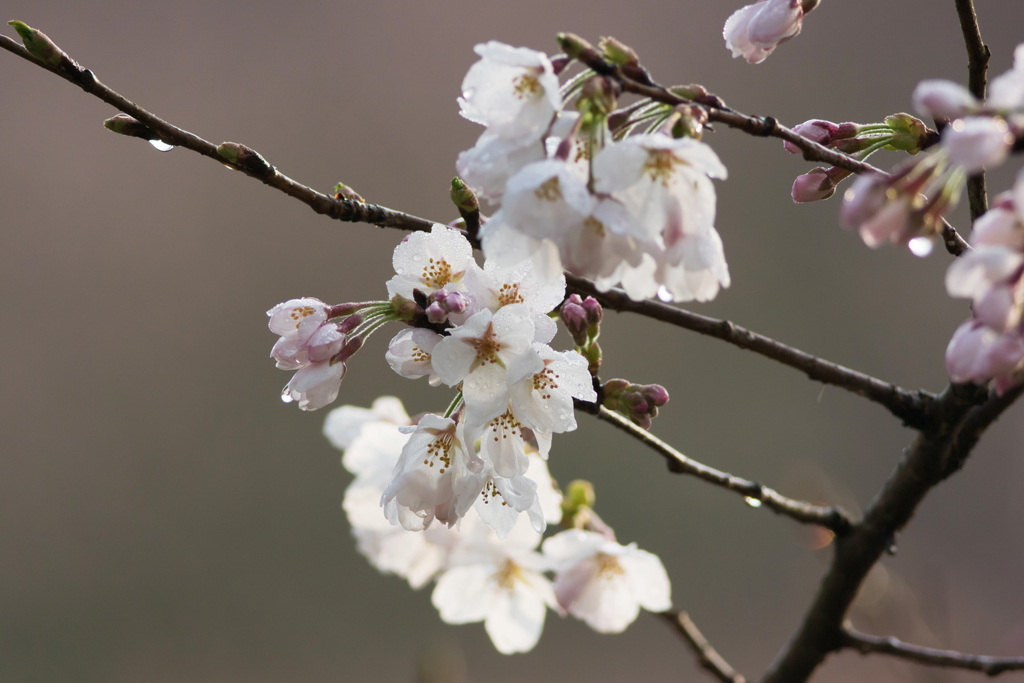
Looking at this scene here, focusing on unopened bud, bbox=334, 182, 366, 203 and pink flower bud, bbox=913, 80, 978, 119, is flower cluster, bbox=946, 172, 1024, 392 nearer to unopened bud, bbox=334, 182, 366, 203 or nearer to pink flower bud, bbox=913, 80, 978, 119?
pink flower bud, bbox=913, 80, 978, 119

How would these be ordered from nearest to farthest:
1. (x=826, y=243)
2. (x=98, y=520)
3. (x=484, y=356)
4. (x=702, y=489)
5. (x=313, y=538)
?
1. (x=484, y=356)
2. (x=98, y=520)
3. (x=313, y=538)
4. (x=702, y=489)
5. (x=826, y=243)

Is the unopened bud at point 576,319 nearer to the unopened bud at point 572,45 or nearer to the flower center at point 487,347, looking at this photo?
the flower center at point 487,347

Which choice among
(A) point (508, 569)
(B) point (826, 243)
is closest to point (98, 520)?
(A) point (508, 569)

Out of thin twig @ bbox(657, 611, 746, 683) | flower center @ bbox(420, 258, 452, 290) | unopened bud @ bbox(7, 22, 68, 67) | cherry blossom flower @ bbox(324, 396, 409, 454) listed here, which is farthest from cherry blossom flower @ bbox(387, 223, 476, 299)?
thin twig @ bbox(657, 611, 746, 683)

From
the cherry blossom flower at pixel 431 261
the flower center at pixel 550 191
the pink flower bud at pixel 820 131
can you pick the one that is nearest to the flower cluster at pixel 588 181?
the flower center at pixel 550 191

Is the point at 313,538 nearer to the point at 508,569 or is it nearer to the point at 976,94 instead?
the point at 508,569

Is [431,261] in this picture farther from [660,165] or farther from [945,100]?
[945,100]

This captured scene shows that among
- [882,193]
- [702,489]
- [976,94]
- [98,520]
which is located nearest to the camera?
[882,193]
